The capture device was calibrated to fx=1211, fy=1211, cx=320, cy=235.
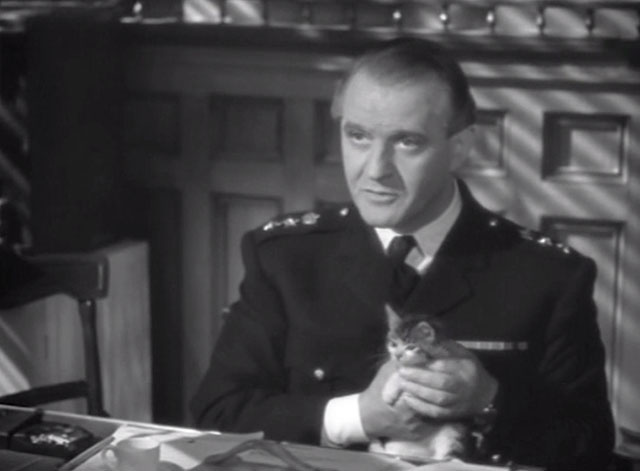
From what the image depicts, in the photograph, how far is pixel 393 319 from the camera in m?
1.81

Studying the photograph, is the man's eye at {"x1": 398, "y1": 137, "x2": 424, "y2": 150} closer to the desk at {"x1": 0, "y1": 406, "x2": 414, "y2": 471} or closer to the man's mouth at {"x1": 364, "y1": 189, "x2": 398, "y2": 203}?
the man's mouth at {"x1": 364, "y1": 189, "x2": 398, "y2": 203}

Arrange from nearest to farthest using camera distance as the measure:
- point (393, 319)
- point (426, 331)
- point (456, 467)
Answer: point (456, 467) → point (426, 331) → point (393, 319)

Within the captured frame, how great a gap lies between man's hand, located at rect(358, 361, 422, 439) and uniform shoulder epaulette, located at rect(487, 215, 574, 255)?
0.37 metres

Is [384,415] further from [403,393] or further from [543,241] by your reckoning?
[543,241]

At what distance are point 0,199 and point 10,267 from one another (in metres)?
0.32

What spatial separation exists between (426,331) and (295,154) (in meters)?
1.46

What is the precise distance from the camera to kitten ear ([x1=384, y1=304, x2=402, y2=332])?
176cm

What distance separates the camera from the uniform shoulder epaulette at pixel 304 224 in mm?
2088

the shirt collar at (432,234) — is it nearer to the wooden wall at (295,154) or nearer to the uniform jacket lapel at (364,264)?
the uniform jacket lapel at (364,264)

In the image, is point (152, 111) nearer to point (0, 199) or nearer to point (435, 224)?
point (0, 199)

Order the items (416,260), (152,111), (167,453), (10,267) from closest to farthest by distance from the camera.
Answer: (167,453) → (416,260) → (10,267) → (152,111)

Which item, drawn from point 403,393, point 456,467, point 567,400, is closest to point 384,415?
point 403,393

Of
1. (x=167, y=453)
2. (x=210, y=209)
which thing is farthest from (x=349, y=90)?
(x=210, y=209)

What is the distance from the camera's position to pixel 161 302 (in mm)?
3293
